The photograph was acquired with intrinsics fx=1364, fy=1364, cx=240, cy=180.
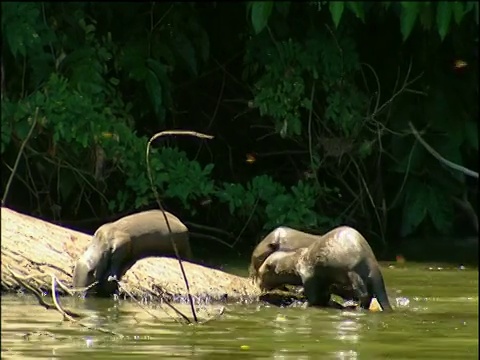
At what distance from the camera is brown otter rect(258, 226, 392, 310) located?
23.0 ft

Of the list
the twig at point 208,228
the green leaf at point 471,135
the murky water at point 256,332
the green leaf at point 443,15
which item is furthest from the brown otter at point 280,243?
the green leaf at point 471,135

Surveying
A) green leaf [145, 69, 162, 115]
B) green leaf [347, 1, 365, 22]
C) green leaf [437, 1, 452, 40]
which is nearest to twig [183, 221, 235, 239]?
green leaf [145, 69, 162, 115]

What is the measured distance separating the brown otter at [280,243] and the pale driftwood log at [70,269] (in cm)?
14

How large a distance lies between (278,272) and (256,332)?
1.46 m

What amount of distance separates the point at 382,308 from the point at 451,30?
3874 mm

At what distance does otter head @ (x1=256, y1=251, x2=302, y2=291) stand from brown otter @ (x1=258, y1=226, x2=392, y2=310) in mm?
44

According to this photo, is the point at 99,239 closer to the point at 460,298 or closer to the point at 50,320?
the point at 50,320

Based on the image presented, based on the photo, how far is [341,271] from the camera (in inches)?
277

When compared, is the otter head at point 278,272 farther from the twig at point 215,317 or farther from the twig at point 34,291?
the twig at point 34,291

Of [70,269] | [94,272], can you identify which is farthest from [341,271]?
[70,269]

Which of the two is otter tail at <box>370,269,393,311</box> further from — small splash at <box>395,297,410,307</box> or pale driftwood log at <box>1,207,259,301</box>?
pale driftwood log at <box>1,207,259,301</box>

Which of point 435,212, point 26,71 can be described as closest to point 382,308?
point 435,212

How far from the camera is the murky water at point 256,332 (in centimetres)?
524

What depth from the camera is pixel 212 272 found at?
25.2 ft
